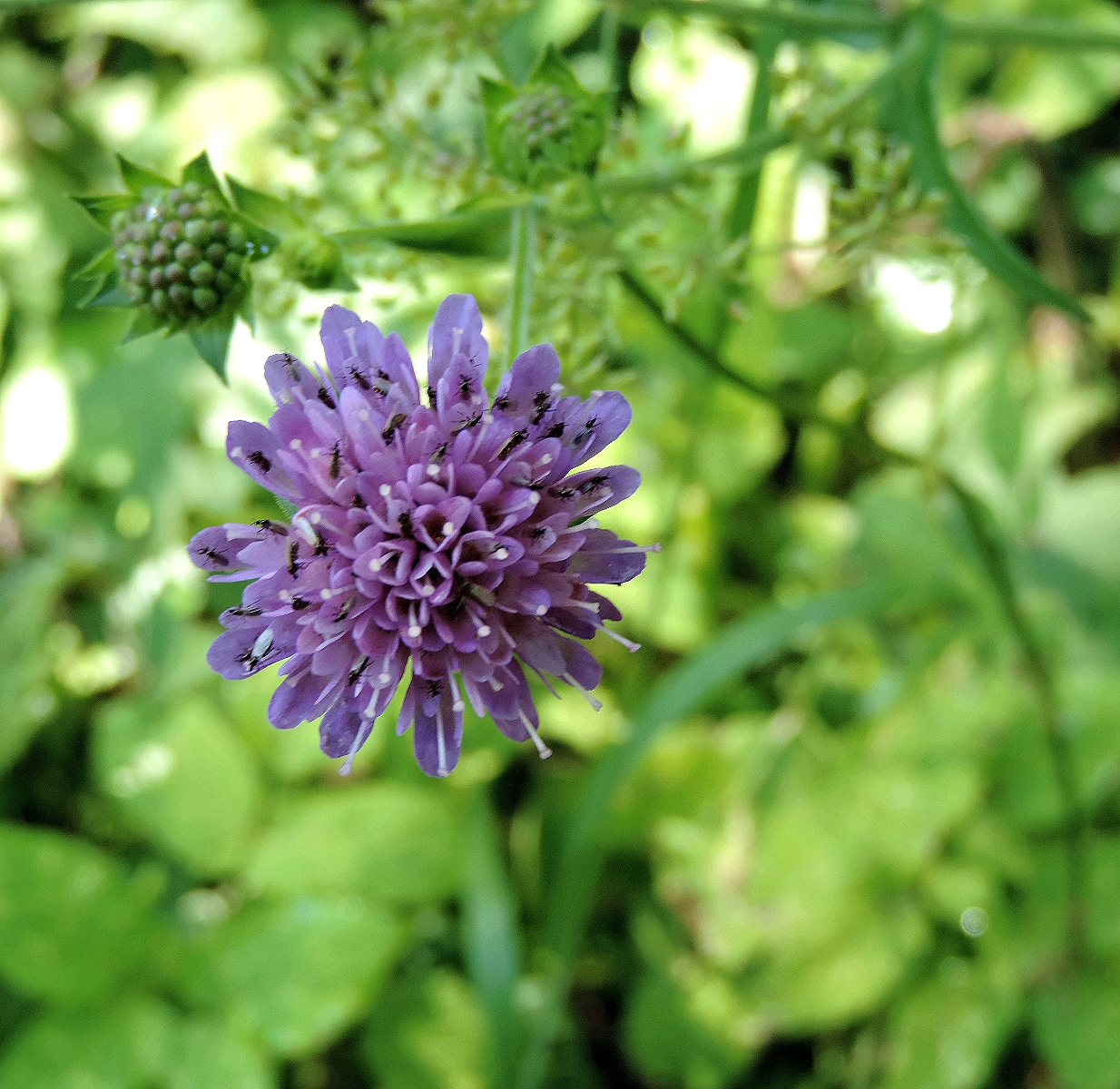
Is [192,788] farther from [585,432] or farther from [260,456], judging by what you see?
[585,432]

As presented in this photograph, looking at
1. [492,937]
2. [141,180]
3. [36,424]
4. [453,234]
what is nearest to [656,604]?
[492,937]

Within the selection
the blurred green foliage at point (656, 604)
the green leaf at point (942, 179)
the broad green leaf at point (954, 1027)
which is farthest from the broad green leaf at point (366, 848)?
the green leaf at point (942, 179)

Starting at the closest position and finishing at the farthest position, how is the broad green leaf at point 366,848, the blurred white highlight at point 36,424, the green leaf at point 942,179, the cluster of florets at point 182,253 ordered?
1. the cluster of florets at point 182,253
2. the green leaf at point 942,179
3. the broad green leaf at point 366,848
4. the blurred white highlight at point 36,424

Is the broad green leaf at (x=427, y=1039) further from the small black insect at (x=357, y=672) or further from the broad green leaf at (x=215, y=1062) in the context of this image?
the small black insect at (x=357, y=672)

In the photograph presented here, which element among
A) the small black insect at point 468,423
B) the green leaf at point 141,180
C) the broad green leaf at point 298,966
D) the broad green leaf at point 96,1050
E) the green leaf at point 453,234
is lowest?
the broad green leaf at point 96,1050

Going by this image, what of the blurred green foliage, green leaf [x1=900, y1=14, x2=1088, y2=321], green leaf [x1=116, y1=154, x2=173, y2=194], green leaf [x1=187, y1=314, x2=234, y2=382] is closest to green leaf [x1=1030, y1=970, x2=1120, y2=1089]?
the blurred green foliage

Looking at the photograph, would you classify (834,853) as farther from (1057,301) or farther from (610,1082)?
(1057,301)
